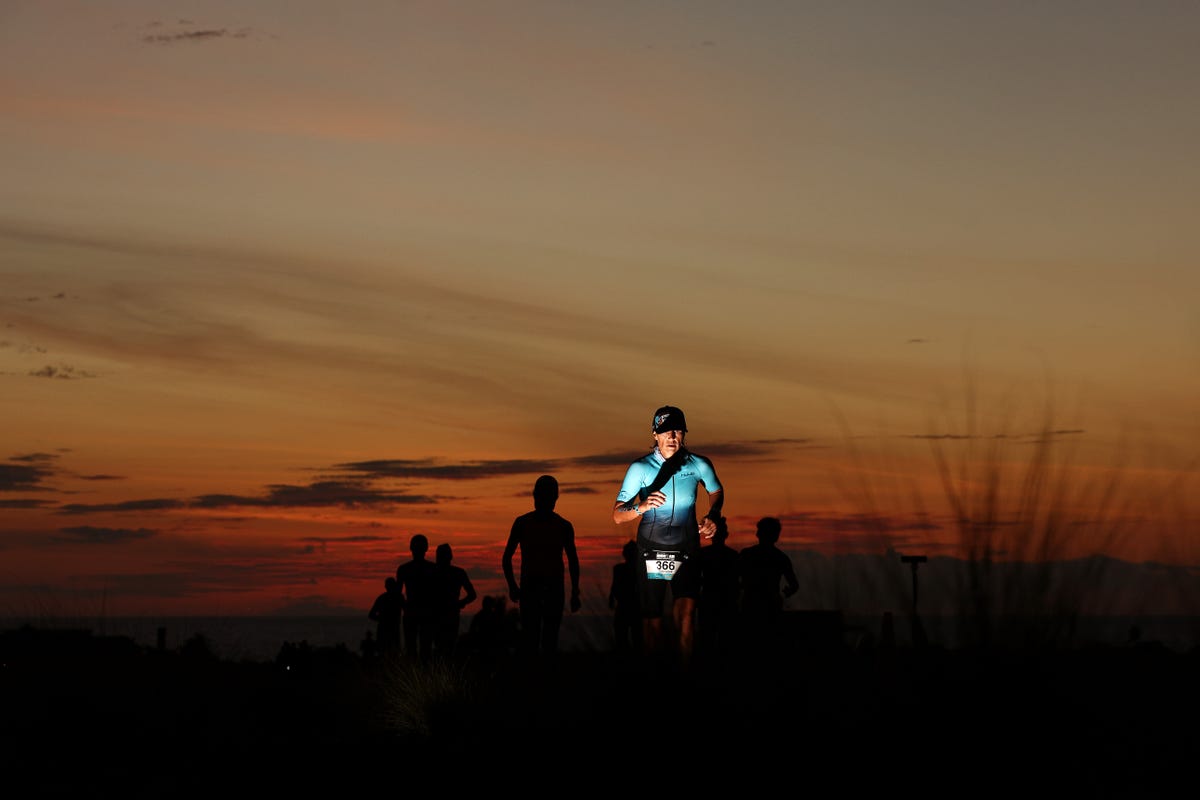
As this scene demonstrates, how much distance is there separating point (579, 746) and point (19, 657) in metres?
11.7

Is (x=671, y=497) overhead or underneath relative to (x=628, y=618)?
overhead

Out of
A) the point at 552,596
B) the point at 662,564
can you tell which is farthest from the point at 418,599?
the point at 662,564

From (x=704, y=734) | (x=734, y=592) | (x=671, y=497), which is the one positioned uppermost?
(x=671, y=497)

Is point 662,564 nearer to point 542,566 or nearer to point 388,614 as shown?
point 542,566

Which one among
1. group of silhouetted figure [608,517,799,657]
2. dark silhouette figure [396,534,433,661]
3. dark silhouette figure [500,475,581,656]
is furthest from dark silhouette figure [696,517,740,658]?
→ dark silhouette figure [396,534,433,661]

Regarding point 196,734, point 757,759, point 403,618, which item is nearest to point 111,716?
point 196,734

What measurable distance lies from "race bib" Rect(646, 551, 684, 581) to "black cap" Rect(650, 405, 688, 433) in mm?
878

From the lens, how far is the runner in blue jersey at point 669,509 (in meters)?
11.1

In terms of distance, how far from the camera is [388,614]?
1738cm

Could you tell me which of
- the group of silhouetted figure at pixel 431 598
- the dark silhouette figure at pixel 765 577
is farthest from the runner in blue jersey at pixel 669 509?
the group of silhouetted figure at pixel 431 598

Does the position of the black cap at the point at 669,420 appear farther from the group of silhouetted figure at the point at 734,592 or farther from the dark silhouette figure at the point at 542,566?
the dark silhouette figure at the point at 542,566

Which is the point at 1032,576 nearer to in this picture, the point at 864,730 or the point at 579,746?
the point at 864,730

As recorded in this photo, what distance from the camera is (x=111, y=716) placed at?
1341cm

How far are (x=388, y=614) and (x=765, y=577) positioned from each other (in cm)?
520
